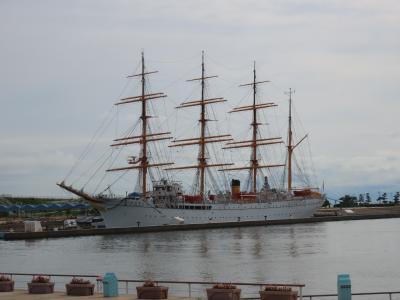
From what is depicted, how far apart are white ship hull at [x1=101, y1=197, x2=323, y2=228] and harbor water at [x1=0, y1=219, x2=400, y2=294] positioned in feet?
68.8

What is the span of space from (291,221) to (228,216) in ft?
40.1

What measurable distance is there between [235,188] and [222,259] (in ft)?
231

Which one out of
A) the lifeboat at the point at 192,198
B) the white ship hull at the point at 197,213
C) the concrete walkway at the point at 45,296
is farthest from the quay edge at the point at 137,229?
the concrete walkway at the point at 45,296

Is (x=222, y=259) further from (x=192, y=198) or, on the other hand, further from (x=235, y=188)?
(x=235, y=188)

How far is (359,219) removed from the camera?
14450 centimetres

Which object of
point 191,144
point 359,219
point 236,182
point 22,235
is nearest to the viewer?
point 22,235

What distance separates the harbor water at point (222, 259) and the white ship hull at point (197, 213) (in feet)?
68.8

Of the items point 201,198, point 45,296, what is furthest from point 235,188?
point 45,296

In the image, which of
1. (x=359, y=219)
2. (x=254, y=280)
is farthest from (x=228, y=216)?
(x=254, y=280)

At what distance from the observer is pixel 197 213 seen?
362 feet

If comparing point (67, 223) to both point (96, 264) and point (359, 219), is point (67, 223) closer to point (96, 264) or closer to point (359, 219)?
point (96, 264)

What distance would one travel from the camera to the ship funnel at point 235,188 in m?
122

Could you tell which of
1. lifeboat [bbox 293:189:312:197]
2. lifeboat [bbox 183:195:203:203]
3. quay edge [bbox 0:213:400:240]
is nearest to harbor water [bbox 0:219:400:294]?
quay edge [bbox 0:213:400:240]

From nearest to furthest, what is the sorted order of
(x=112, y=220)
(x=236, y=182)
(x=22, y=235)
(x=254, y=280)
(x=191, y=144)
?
(x=254, y=280)
(x=22, y=235)
(x=112, y=220)
(x=191, y=144)
(x=236, y=182)
